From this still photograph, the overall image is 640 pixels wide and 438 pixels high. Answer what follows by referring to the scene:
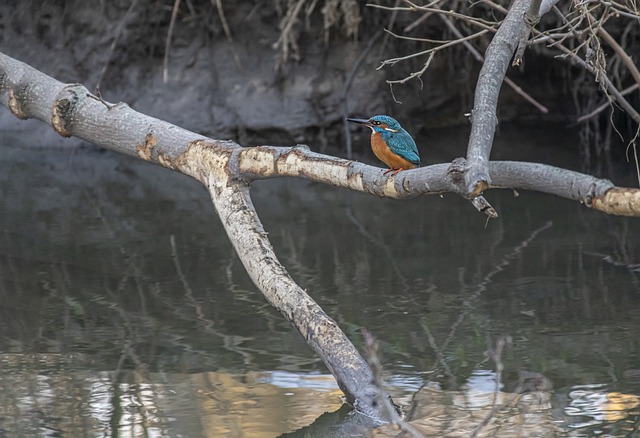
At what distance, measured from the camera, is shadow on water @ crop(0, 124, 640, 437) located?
11.0ft

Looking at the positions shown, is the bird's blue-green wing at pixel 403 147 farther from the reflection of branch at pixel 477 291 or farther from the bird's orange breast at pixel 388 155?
the reflection of branch at pixel 477 291

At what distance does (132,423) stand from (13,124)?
6.24 meters

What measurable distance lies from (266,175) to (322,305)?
1157 millimetres

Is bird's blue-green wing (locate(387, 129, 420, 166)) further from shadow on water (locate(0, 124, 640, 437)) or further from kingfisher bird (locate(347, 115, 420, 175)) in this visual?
shadow on water (locate(0, 124, 640, 437))

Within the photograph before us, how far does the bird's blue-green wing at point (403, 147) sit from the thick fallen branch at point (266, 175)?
1.81ft

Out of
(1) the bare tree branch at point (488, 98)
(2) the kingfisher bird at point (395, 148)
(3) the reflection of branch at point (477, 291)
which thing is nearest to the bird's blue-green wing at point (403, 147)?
(2) the kingfisher bird at point (395, 148)

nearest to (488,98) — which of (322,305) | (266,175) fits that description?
(266,175)

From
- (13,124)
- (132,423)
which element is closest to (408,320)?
(132,423)

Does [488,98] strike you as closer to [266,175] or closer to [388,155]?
[266,175]

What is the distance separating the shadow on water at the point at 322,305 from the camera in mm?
3338

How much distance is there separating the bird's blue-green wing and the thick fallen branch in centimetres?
55

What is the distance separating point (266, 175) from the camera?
3475 mm

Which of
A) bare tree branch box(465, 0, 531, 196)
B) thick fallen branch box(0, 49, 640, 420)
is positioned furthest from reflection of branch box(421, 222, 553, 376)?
bare tree branch box(465, 0, 531, 196)

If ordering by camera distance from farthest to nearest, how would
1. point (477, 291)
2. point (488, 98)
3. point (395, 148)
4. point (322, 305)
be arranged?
1. point (477, 291)
2. point (322, 305)
3. point (395, 148)
4. point (488, 98)
